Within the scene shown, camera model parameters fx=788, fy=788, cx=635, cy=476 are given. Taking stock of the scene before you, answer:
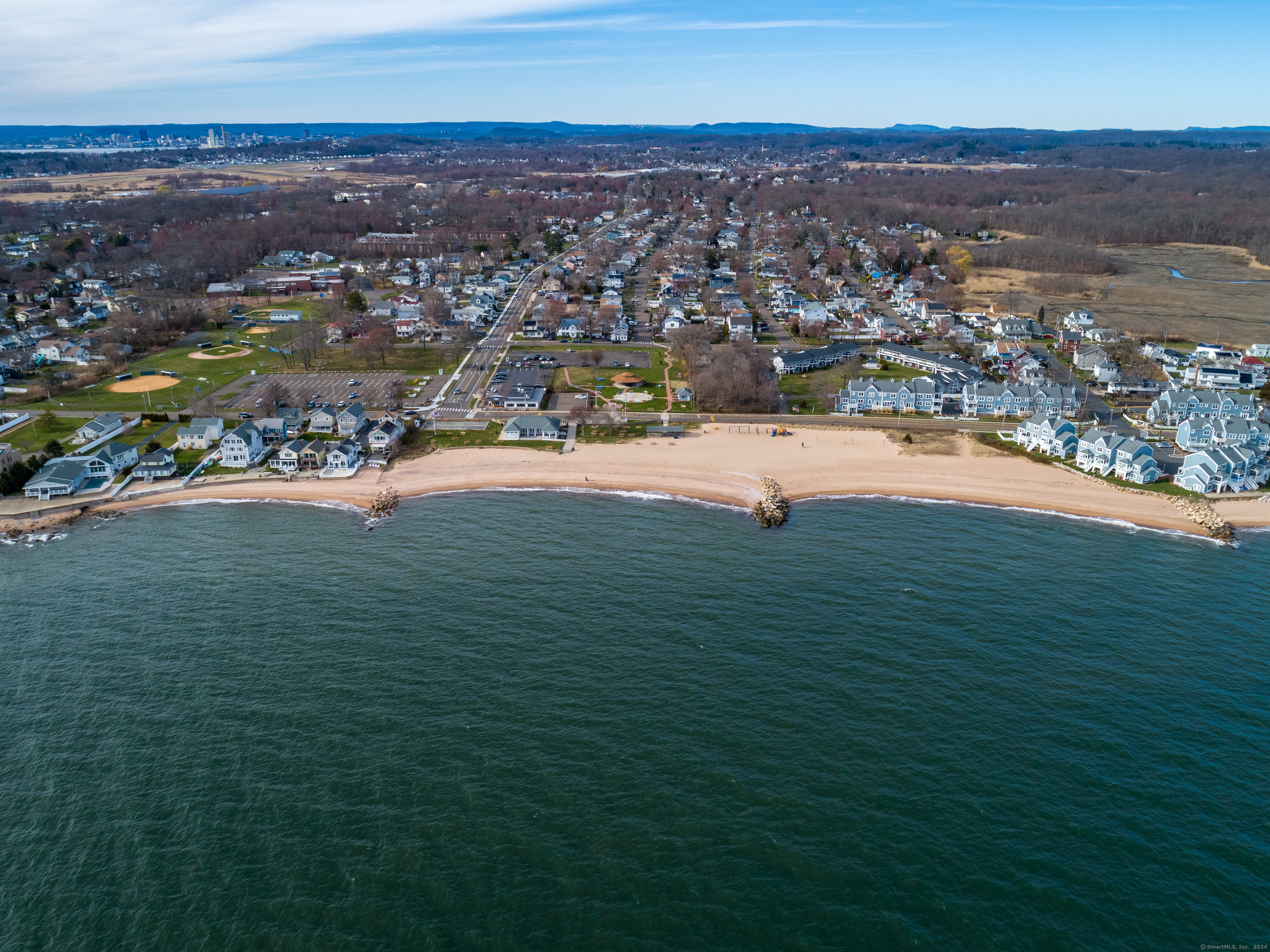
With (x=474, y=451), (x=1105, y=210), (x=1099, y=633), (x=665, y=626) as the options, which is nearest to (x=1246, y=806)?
(x=1099, y=633)

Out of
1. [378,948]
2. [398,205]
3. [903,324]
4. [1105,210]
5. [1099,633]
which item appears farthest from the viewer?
[398,205]

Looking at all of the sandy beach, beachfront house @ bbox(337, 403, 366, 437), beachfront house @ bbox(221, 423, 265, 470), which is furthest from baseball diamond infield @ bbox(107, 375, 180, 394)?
the sandy beach

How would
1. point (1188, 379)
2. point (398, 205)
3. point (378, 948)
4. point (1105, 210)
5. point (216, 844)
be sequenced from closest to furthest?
point (378, 948) → point (216, 844) → point (1188, 379) → point (1105, 210) → point (398, 205)

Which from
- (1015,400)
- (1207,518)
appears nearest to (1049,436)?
(1015,400)

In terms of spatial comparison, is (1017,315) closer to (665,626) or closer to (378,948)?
(665,626)

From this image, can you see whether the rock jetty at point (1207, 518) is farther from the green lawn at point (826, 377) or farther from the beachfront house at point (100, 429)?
the beachfront house at point (100, 429)

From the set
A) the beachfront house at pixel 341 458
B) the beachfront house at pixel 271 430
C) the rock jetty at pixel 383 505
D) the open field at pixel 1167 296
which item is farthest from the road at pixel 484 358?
the open field at pixel 1167 296
